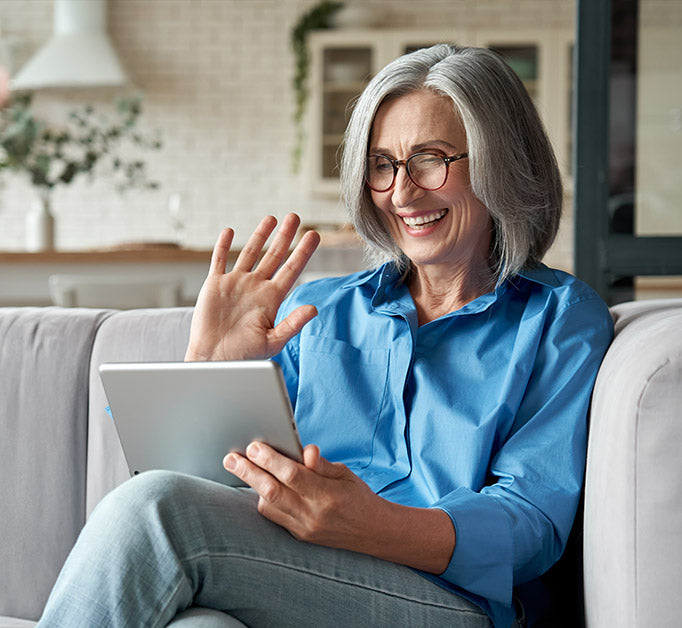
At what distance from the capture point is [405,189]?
1.43 meters

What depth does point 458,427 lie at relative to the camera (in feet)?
4.36

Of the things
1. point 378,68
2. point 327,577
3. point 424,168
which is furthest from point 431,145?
point 378,68

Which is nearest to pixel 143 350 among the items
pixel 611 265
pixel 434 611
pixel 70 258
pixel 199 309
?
pixel 199 309

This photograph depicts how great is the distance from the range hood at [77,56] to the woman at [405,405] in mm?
5203

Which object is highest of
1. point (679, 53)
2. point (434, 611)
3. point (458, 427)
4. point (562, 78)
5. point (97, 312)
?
point (562, 78)

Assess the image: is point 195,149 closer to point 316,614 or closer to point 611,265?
point 611,265

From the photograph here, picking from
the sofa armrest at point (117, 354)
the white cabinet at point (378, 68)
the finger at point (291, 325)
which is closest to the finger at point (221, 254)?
the finger at point (291, 325)

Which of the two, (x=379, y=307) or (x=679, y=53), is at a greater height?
(x=679, y=53)

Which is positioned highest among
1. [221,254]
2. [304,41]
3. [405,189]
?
[304,41]

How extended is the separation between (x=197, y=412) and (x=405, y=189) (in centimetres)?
50

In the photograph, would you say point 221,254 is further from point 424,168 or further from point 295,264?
point 424,168

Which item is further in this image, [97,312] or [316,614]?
[97,312]

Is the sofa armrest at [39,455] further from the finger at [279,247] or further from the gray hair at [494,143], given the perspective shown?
the gray hair at [494,143]

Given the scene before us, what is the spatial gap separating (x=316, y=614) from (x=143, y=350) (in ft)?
2.41
